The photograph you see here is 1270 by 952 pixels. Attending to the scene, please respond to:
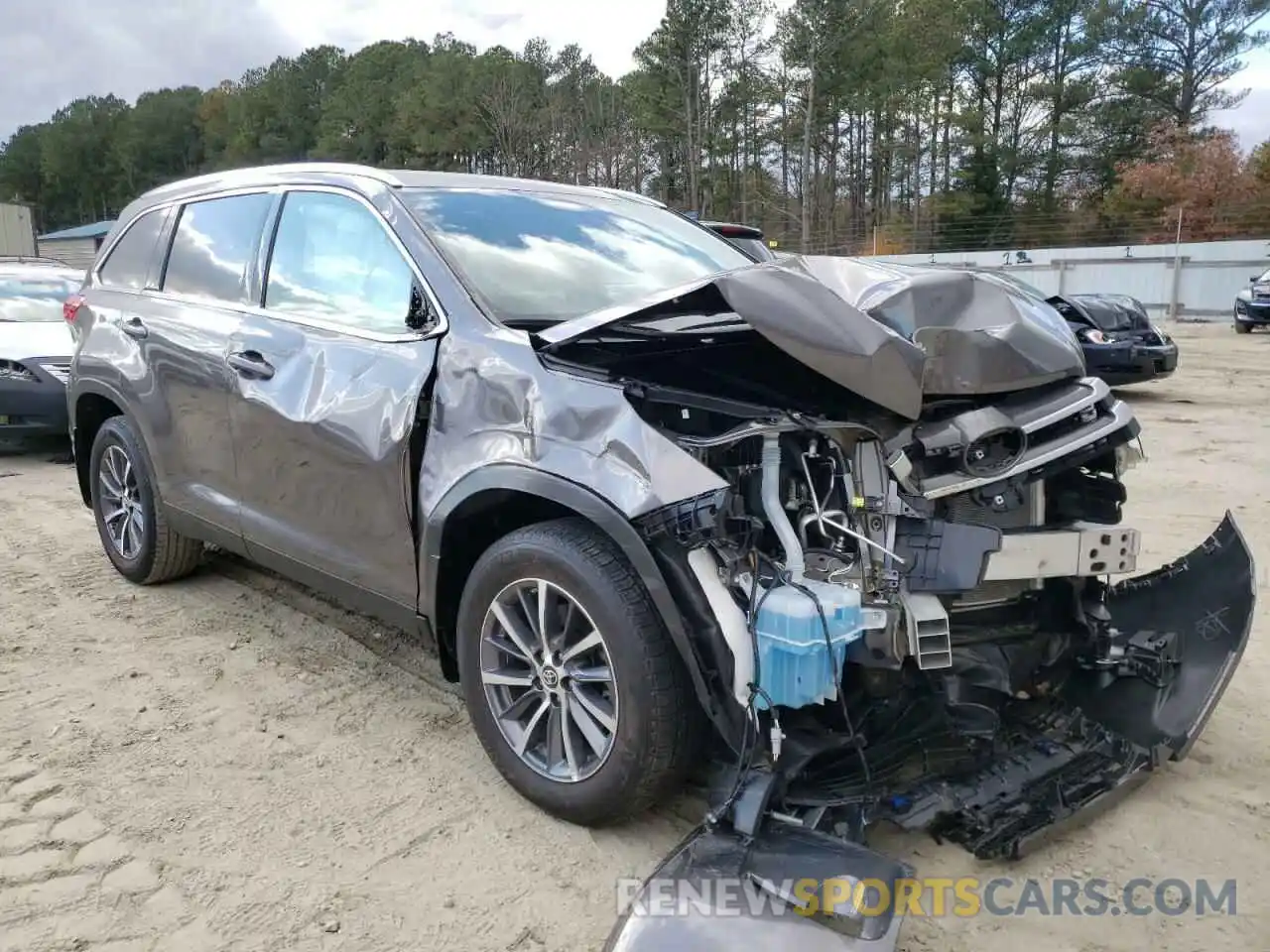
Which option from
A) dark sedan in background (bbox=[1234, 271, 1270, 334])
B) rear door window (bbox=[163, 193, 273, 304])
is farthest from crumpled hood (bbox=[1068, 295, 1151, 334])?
rear door window (bbox=[163, 193, 273, 304])

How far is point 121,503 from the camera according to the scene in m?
5.01

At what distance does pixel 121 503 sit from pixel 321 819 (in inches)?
110

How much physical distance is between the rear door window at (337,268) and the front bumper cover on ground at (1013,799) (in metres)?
1.91

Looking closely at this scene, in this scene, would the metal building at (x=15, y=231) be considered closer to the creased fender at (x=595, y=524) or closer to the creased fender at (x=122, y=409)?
the creased fender at (x=122, y=409)

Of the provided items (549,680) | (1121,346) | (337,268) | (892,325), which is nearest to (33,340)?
(337,268)

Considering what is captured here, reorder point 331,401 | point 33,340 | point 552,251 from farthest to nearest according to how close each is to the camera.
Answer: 1. point 33,340
2. point 552,251
3. point 331,401

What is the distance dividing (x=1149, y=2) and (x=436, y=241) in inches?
1889

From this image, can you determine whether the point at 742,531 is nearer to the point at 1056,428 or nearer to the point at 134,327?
the point at 1056,428

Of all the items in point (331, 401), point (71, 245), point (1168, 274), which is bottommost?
point (331, 401)

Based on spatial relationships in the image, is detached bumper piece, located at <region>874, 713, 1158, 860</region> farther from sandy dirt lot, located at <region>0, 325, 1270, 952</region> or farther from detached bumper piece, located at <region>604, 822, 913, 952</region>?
detached bumper piece, located at <region>604, 822, 913, 952</region>

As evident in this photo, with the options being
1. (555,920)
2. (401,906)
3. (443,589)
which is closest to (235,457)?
(443,589)

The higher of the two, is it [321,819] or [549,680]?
[549,680]

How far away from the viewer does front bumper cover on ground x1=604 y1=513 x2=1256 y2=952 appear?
2.23m

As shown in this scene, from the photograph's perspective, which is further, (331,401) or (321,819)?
(331,401)
